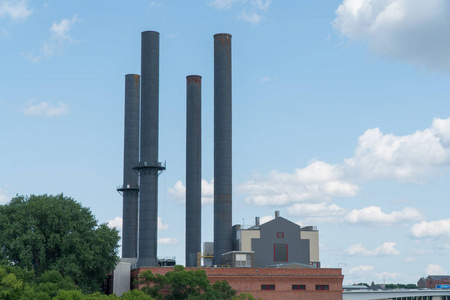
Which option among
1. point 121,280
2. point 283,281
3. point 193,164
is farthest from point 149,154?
point 283,281

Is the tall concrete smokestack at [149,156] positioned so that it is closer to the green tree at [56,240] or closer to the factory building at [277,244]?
the factory building at [277,244]

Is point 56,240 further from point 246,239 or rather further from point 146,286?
point 246,239

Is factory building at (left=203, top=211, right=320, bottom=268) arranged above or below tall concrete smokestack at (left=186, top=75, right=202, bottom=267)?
below

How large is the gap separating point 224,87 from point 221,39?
310 inches

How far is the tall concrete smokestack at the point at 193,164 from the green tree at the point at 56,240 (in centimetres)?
2663

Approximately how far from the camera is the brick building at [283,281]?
250 ft

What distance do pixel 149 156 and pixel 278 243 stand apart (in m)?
22.4

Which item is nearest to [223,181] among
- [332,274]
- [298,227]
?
[298,227]

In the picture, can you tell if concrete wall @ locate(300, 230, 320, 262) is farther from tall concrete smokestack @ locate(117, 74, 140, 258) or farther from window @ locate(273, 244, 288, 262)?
tall concrete smokestack @ locate(117, 74, 140, 258)

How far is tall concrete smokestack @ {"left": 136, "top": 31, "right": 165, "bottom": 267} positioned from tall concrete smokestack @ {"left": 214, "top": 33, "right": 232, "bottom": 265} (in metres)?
8.75

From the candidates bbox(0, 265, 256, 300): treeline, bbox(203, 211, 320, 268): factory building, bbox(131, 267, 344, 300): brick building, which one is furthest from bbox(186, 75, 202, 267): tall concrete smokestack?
bbox(0, 265, 256, 300): treeline

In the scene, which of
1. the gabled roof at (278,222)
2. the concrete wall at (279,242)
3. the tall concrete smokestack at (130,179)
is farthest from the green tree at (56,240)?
the tall concrete smokestack at (130,179)

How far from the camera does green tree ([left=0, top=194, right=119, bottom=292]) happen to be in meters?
68.8

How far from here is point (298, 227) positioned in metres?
87.2
